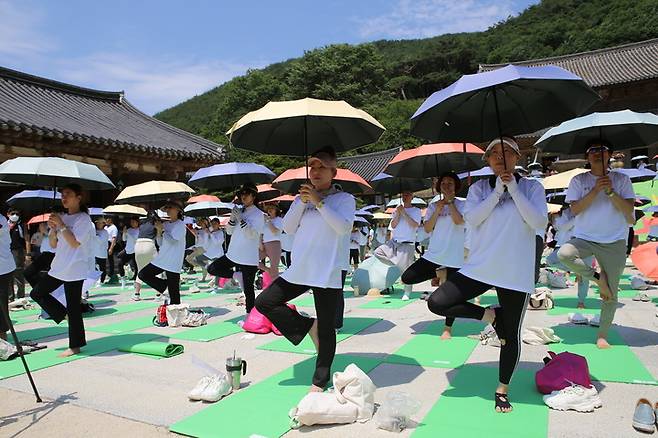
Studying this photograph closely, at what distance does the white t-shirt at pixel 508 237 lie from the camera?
344cm

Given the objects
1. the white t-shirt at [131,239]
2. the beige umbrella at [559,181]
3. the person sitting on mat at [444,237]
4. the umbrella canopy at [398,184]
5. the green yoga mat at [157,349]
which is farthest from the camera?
the white t-shirt at [131,239]

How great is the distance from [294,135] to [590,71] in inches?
1141

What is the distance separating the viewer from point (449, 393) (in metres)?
3.90

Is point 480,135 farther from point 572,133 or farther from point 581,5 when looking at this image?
point 581,5

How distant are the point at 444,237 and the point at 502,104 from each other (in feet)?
7.33

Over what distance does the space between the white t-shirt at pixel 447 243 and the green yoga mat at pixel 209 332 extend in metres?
2.89

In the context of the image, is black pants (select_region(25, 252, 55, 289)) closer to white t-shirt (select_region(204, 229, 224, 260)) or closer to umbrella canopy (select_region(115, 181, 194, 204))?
umbrella canopy (select_region(115, 181, 194, 204))

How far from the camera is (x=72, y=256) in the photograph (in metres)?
5.37

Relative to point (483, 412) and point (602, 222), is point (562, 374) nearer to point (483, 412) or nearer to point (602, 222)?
point (483, 412)

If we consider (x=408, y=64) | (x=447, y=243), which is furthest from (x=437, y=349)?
(x=408, y=64)

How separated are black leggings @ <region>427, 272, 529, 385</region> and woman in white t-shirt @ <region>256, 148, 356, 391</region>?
33.8 inches

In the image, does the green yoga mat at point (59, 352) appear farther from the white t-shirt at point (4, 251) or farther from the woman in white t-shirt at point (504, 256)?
the woman in white t-shirt at point (504, 256)

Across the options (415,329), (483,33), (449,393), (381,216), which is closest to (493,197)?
(449,393)

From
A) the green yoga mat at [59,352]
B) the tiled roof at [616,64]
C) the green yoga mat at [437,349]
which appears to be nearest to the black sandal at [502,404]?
the green yoga mat at [437,349]
